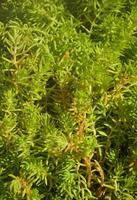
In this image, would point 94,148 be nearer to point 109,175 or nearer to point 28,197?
point 109,175

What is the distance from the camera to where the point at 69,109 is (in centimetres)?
150

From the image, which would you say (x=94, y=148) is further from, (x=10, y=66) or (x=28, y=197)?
(x=10, y=66)

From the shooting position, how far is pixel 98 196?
5.19ft

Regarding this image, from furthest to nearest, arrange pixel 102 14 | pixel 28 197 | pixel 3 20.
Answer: pixel 3 20
pixel 102 14
pixel 28 197

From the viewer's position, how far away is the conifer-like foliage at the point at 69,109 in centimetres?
149

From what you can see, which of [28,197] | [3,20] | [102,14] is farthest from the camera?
[3,20]

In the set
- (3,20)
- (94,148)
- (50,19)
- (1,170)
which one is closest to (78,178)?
(94,148)

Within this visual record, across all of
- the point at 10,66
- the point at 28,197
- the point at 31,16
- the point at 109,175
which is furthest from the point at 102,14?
the point at 28,197

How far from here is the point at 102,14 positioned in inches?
64.4

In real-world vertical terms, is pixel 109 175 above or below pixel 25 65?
below

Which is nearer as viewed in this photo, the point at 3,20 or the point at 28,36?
the point at 28,36

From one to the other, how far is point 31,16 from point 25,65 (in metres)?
0.21

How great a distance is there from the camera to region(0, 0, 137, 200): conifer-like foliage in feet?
4.89

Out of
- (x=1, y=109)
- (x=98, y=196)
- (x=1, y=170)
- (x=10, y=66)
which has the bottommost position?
(x=98, y=196)
